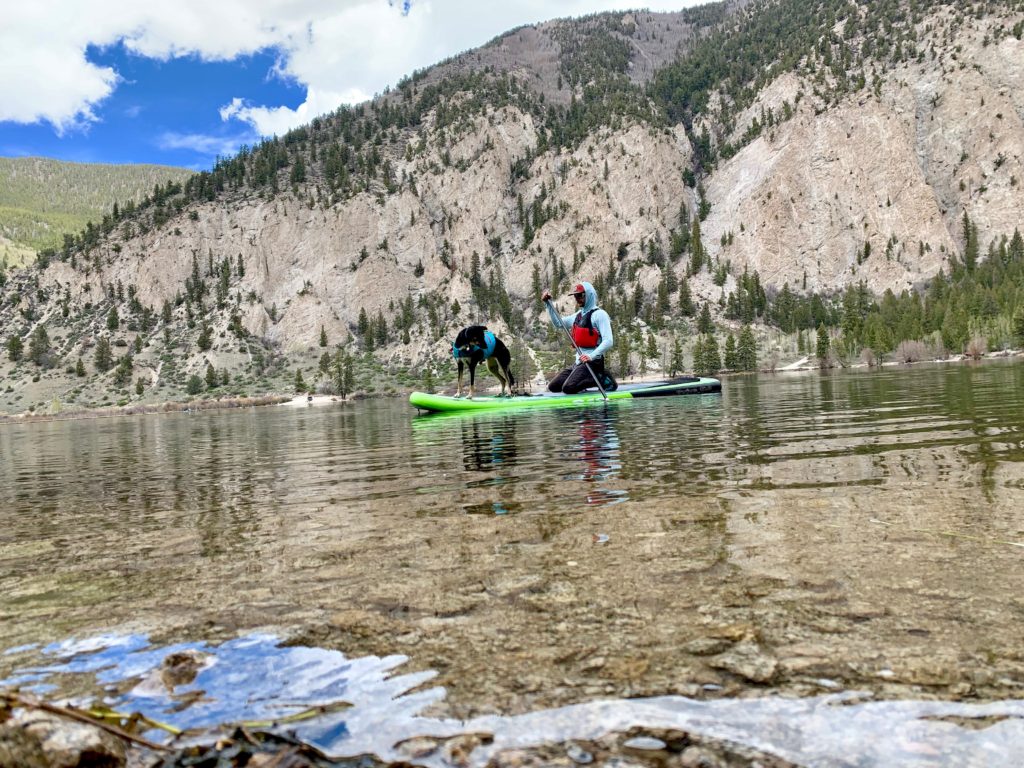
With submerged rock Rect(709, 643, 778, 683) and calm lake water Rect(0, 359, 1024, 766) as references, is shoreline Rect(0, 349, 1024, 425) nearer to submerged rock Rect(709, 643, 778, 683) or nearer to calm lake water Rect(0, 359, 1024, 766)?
calm lake water Rect(0, 359, 1024, 766)

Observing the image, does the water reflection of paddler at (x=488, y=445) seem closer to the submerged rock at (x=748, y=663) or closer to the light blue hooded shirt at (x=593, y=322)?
the light blue hooded shirt at (x=593, y=322)

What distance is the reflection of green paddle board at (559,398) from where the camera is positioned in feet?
63.8

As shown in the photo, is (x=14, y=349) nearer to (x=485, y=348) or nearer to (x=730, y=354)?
(x=730, y=354)

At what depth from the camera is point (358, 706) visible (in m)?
2.24

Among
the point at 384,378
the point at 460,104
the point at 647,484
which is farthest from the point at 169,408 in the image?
the point at 460,104

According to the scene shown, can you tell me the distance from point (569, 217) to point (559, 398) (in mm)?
126435

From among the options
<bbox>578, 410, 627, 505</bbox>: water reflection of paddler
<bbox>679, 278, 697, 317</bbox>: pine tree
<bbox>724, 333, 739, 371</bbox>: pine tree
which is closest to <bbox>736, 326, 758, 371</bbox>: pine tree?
<bbox>724, 333, 739, 371</bbox>: pine tree

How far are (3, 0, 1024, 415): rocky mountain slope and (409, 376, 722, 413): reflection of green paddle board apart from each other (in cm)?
9013

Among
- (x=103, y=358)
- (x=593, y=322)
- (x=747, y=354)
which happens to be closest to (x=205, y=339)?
(x=103, y=358)

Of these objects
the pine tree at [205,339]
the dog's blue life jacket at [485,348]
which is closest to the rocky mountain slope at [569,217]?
the pine tree at [205,339]

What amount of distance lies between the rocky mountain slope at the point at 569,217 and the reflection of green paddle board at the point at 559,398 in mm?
90133

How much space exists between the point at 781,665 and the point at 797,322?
12375 centimetres

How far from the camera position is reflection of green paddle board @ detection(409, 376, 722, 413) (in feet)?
63.8

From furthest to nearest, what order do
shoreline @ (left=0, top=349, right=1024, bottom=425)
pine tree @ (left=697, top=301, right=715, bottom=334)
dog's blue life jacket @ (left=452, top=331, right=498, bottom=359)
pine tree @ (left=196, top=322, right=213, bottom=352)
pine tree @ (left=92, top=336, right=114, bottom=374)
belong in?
pine tree @ (left=697, top=301, right=715, bottom=334) → pine tree @ (left=196, top=322, right=213, bottom=352) → pine tree @ (left=92, top=336, right=114, bottom=374) → shoreline @ (left=0, top=349, right=1024, bottom=425) → dog's blue life jacket @ (left=452, top=331, right=498, bottom=359)
